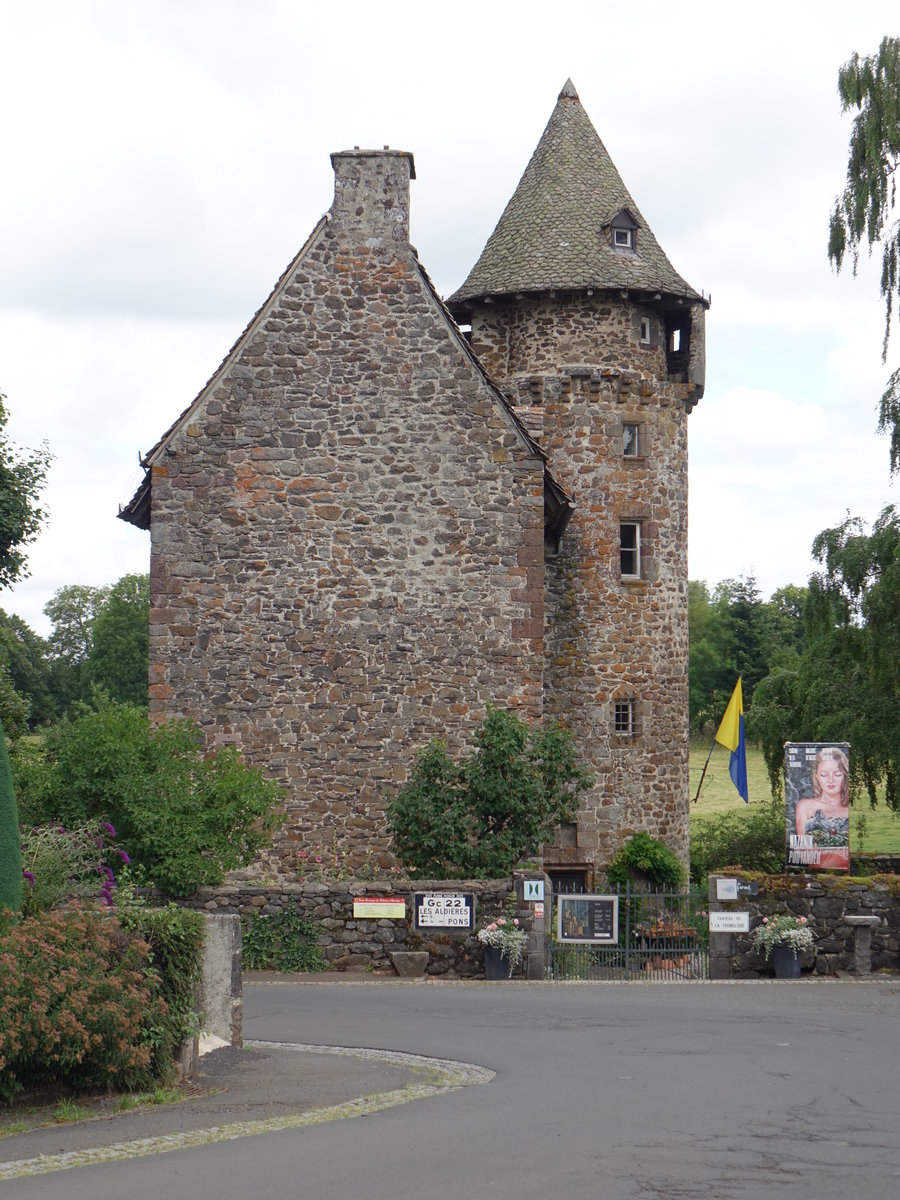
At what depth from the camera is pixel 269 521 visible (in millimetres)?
26500

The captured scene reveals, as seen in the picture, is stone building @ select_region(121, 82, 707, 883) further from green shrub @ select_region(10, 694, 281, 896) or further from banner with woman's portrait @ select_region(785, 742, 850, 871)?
banner with woman's portrait @ select_region(785, 742, 850, 871)

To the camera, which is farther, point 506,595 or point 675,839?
point 675,839

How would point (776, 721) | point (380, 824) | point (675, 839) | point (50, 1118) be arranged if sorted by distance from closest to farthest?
point (50, 1118) < point (380, 824) < point (675, 839) < point (776, 721)

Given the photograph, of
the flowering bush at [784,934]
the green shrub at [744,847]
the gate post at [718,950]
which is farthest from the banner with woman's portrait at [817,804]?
the green shrub at [744,847]

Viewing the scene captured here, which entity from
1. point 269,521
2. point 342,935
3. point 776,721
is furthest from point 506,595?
point 776,721

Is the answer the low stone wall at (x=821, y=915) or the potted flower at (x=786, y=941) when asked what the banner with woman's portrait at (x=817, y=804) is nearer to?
the low stone wall at (x=821, y=915)

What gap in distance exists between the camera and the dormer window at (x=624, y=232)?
105 ft

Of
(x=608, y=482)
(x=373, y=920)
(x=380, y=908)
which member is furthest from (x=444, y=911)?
(x=608, y=482)

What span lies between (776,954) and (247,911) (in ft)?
24.0

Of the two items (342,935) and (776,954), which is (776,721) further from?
(342,935)

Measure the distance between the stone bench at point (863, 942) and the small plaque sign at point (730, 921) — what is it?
141 centimetres

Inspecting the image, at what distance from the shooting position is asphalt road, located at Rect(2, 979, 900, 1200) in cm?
895

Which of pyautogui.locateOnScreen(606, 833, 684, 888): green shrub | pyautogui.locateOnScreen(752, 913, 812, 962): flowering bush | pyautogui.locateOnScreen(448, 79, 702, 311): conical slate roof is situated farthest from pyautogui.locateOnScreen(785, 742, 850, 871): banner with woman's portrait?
pyautogui.locateOnScreen(448, 79, 702, 311): conical slate roof

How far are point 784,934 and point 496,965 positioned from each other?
396 cm
